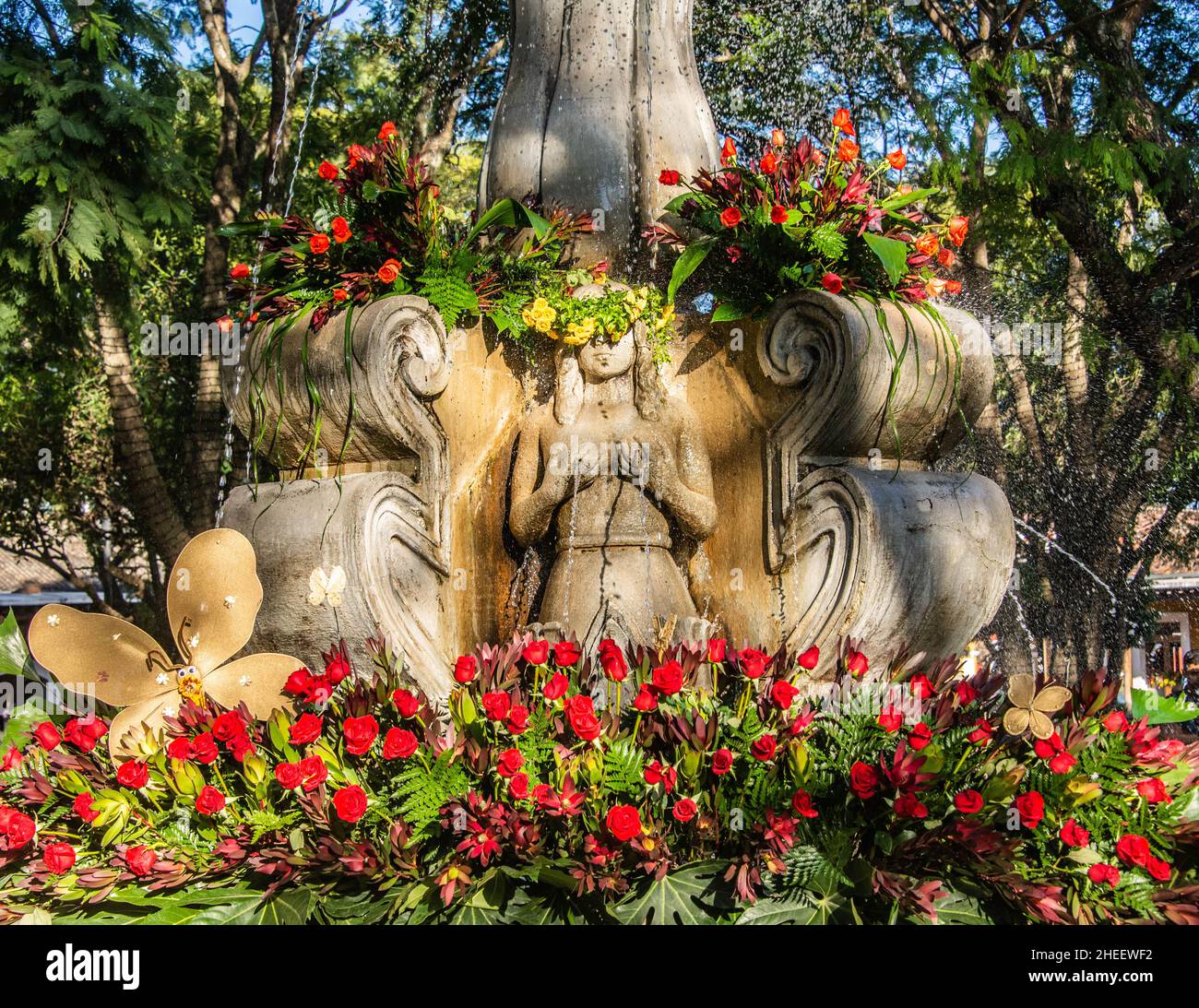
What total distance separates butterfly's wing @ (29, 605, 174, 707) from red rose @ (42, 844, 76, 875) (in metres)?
0.55

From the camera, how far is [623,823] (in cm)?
268

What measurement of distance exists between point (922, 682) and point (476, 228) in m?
2.33

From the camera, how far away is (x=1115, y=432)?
11.2m

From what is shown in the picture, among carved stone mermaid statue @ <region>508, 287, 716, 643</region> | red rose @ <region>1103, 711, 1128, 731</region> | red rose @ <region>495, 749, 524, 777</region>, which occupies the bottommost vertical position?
→ red rose @ <region>495, 749, 524, 777</region>

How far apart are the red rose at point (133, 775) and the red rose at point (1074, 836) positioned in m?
2.24

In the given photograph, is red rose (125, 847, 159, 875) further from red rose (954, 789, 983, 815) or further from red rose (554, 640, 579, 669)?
red rose (954, 789, 983, 815)

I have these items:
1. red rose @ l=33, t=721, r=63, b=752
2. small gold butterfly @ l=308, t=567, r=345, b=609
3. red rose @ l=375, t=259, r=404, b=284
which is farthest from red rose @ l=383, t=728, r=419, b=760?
red rose @ l=375, t=259, r=404, b=284

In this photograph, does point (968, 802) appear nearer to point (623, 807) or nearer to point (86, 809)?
point (623, 807)

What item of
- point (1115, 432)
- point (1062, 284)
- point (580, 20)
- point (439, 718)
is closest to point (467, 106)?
point (1062, 284)

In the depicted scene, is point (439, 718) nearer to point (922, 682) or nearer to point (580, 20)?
point (922, 682)

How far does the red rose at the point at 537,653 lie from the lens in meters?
3.17

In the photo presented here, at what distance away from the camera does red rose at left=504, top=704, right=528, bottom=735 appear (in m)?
2.96

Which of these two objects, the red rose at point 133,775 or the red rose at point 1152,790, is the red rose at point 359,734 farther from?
the red rose at point 1152,790

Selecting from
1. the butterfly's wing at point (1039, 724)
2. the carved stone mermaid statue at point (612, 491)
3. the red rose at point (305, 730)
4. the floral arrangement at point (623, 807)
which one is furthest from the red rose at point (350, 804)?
the butterfly's wing at point (1039, 724)
